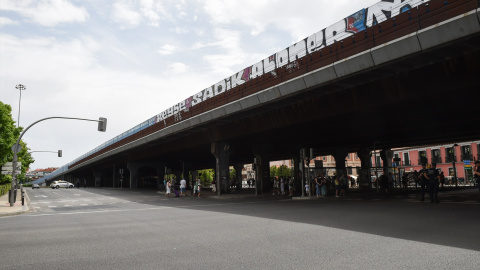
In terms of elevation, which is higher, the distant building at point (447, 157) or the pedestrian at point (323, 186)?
the distant building at point (447, 157)

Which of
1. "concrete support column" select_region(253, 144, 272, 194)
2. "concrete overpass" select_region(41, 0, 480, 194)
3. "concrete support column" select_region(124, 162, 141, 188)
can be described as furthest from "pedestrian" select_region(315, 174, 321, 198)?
"concrete support column" select_region(124, 162, 141, 188)

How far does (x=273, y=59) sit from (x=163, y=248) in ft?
48.2

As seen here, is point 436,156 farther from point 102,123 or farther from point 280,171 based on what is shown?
point 102,123

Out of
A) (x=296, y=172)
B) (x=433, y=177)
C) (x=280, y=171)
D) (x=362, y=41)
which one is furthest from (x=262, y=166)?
(x=280, y=171)

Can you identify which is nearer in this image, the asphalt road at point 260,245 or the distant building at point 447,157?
the asphalt road at point 260,245

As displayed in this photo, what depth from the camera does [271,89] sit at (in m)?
18.3

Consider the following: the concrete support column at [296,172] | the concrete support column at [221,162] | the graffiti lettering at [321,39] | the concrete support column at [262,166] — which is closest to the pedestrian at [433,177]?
the graffiti lettering at [321,39]

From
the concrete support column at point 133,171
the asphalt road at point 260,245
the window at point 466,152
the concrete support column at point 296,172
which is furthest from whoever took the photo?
the window at point 466,152

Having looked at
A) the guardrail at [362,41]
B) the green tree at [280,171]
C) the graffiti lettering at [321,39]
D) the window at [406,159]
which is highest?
the graffiti lettering at [321,39]

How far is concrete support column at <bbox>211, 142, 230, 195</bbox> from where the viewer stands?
30.8m

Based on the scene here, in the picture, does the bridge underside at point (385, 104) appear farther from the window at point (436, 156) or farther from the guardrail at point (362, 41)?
the window at point (436, 156)

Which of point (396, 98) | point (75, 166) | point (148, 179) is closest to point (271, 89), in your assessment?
point (396, 98)

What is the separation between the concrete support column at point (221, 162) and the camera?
101 feet

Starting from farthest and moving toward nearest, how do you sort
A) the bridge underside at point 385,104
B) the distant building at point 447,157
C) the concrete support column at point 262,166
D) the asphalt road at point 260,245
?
the distant building at point 447,157
the concrete support column at point 262,166
the bridge underside at point 385,104
the asphalt road at point 260,245
